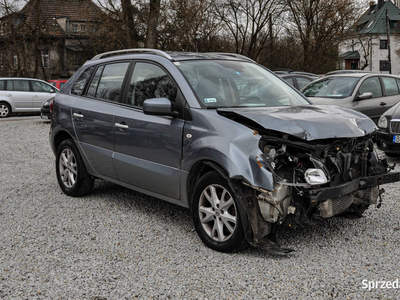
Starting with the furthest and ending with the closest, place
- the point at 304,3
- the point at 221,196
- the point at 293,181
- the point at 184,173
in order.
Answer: the point at 304,3
the point at 184,173
the point at 221,196
the point at 293,181

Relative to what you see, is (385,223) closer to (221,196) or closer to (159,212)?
(221,196)

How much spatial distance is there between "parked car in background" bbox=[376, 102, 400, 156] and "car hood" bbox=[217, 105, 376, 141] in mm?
3867

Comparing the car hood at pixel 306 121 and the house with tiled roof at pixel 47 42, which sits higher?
the house with tiled roof at pixel 47 42

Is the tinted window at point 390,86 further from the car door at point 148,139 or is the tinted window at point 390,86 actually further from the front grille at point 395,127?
the car door at point 148,139

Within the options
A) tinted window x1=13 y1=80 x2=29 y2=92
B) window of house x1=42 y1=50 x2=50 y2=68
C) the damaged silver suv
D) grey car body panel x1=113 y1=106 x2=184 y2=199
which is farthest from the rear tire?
window of house x1=42 y1=50 x2=50 y2=68

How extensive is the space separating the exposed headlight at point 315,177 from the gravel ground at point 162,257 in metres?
0.70

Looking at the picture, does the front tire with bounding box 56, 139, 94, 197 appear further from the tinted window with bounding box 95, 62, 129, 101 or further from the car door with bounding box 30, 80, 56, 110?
the car door with bounding box 30, 80, 56, 110

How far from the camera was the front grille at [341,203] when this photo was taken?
3.97m

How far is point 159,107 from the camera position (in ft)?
14.5

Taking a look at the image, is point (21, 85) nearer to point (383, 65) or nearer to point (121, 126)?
point (121, 126)

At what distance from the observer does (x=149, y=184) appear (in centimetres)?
491

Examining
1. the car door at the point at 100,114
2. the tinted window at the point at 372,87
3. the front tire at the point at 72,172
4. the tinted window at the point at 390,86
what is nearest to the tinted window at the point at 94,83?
the car door at the point at 100,114

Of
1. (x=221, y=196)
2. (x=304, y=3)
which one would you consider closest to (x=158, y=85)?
(x=221, y=196)

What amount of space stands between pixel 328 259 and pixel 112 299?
184cm
